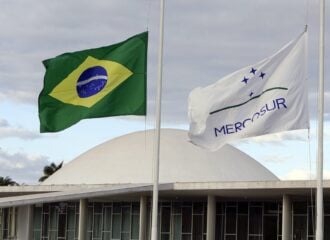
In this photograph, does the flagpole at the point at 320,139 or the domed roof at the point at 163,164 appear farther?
the domed roof at the point at 163,164

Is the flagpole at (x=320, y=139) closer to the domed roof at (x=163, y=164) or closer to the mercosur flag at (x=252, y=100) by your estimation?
the mercosur flag at (x=252, y=100)

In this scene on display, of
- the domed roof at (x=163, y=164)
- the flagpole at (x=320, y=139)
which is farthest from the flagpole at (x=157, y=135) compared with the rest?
the domed roof at (x=163, y=164)

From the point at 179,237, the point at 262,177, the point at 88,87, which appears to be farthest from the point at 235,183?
the point at 88,87

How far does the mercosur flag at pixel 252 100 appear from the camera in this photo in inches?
698

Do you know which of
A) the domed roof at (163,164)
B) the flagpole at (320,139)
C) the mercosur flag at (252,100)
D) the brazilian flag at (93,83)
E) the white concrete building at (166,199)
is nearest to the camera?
the flagpole at (320,139)

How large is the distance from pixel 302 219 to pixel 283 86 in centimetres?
2211

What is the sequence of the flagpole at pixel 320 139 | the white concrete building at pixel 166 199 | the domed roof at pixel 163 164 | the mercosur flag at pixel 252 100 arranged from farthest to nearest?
the domed roof at pixel 163 164, the white concrete building at pixel 166 199, the mercosur flag at pixel 252 100, the flagpole at pixel 320 139

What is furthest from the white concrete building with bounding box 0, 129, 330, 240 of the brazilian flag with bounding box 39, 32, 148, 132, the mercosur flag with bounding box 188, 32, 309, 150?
the mercosur flag with bounding box 188, 32, 309, 150

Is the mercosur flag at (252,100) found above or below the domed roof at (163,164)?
below

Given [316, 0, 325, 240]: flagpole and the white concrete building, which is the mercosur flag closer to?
[316, 0, 325, 240]: flagpole

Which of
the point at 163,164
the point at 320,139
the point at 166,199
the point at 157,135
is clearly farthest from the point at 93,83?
the point at 163,164

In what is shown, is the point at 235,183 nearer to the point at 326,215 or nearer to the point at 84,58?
the point at 326,215

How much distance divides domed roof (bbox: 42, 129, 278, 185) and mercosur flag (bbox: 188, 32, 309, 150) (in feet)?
83.0

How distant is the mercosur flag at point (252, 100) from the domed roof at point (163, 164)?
83.0 feet
